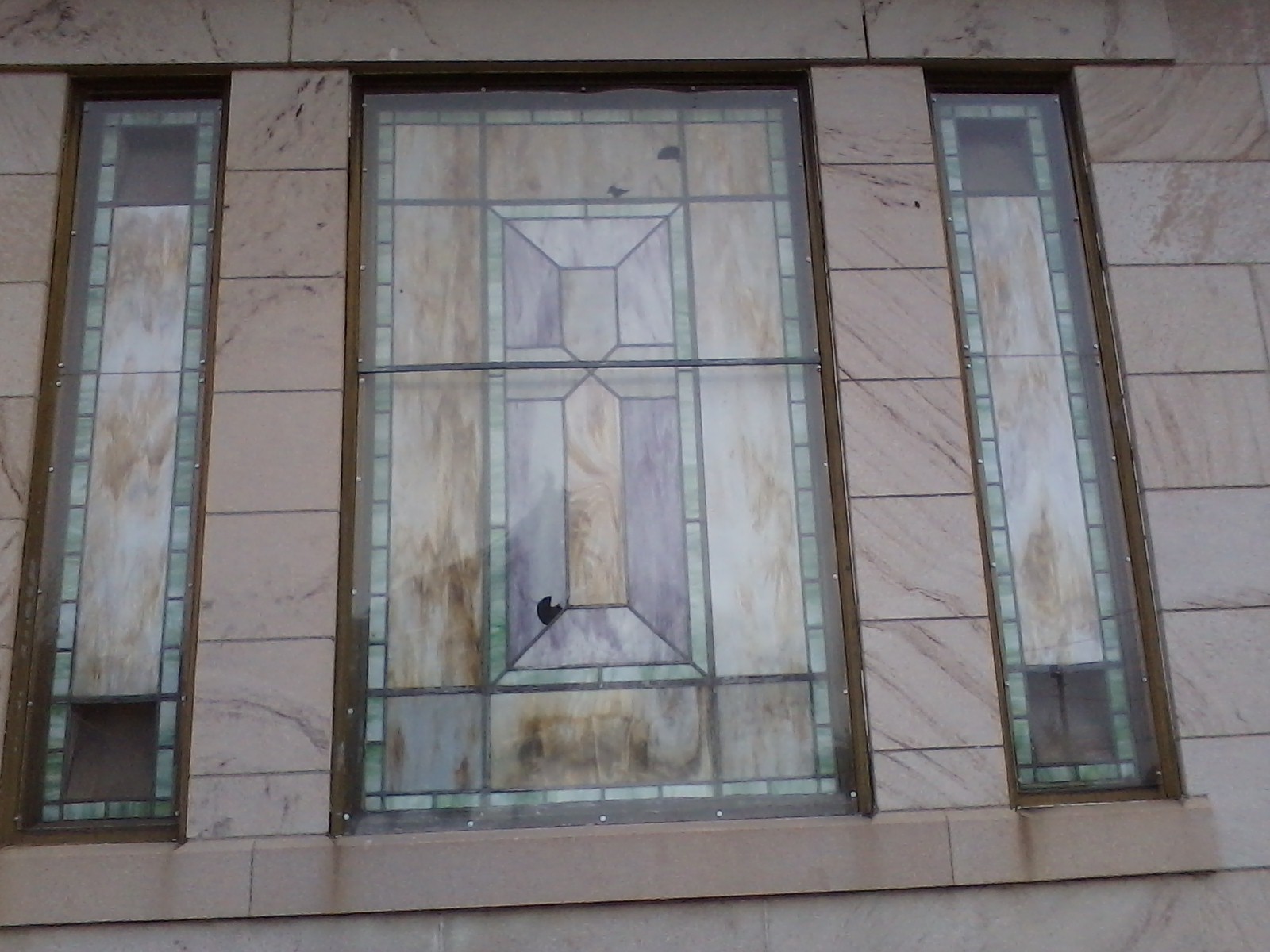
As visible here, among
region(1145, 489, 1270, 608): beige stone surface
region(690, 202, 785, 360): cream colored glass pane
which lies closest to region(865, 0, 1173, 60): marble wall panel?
region(690, 202, 785, 360): cream colored glass pane

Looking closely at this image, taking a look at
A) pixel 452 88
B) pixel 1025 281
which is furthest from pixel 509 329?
pixel 1025 281

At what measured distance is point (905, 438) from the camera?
468cm

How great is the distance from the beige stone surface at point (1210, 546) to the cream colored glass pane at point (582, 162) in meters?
2.35

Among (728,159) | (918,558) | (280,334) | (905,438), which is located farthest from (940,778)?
(280,334)

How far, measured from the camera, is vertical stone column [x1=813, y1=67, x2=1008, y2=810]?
439cm

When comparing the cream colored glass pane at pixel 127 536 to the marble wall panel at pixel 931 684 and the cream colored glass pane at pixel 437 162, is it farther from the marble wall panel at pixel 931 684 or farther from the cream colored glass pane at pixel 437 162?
the marble wall panel at pixel 931 684

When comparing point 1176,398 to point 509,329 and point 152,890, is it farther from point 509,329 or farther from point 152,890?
point 152,890

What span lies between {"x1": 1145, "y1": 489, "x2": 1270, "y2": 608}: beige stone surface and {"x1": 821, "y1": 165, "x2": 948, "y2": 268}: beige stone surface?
131 cm

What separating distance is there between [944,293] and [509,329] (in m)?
1.74

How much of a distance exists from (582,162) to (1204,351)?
2.61 meters

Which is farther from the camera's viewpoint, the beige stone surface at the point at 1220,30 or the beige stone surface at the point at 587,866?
the beige stone surface at the point at 1220,30

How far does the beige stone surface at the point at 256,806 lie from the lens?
13.9 ft

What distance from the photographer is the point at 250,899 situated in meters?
4.13

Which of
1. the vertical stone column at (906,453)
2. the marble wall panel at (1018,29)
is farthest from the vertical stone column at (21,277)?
the marble wall panel at (1018,29)
